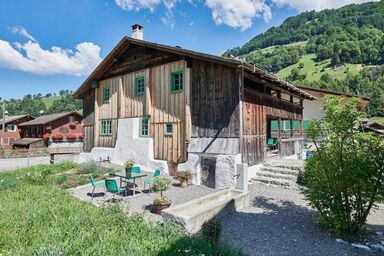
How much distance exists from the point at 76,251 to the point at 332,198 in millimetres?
5780

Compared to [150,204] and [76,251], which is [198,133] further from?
[76,251]

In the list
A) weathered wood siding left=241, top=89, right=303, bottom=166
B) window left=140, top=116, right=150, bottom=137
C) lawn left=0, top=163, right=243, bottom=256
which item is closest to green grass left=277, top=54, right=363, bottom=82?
weathered wood siding left=241, top=89, right=303, bottom=166

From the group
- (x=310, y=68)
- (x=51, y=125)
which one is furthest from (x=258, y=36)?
(x=51, y=125)

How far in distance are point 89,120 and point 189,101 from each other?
1061 centimetres

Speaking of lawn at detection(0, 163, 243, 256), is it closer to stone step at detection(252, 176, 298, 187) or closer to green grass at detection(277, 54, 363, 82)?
stone step at detection(252, 176, 298, 187)

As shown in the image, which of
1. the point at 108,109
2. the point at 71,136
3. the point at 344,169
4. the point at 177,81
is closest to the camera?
the point at 344,169

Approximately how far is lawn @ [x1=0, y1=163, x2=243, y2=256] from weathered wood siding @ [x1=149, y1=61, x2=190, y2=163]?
6.70 m

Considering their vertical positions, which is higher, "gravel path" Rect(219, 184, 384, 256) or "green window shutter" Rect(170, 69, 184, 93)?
"green window shutter" Rect(170, 69, 184, 93)

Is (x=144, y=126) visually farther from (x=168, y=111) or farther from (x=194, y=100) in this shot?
(x=194, y=100)

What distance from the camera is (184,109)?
13.3 m

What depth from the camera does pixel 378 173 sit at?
5.75 metres

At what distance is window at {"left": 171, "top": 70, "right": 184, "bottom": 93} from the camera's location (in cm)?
1360

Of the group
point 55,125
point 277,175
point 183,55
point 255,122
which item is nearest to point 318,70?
point 55,125

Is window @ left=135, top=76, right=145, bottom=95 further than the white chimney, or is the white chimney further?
the white chimney
